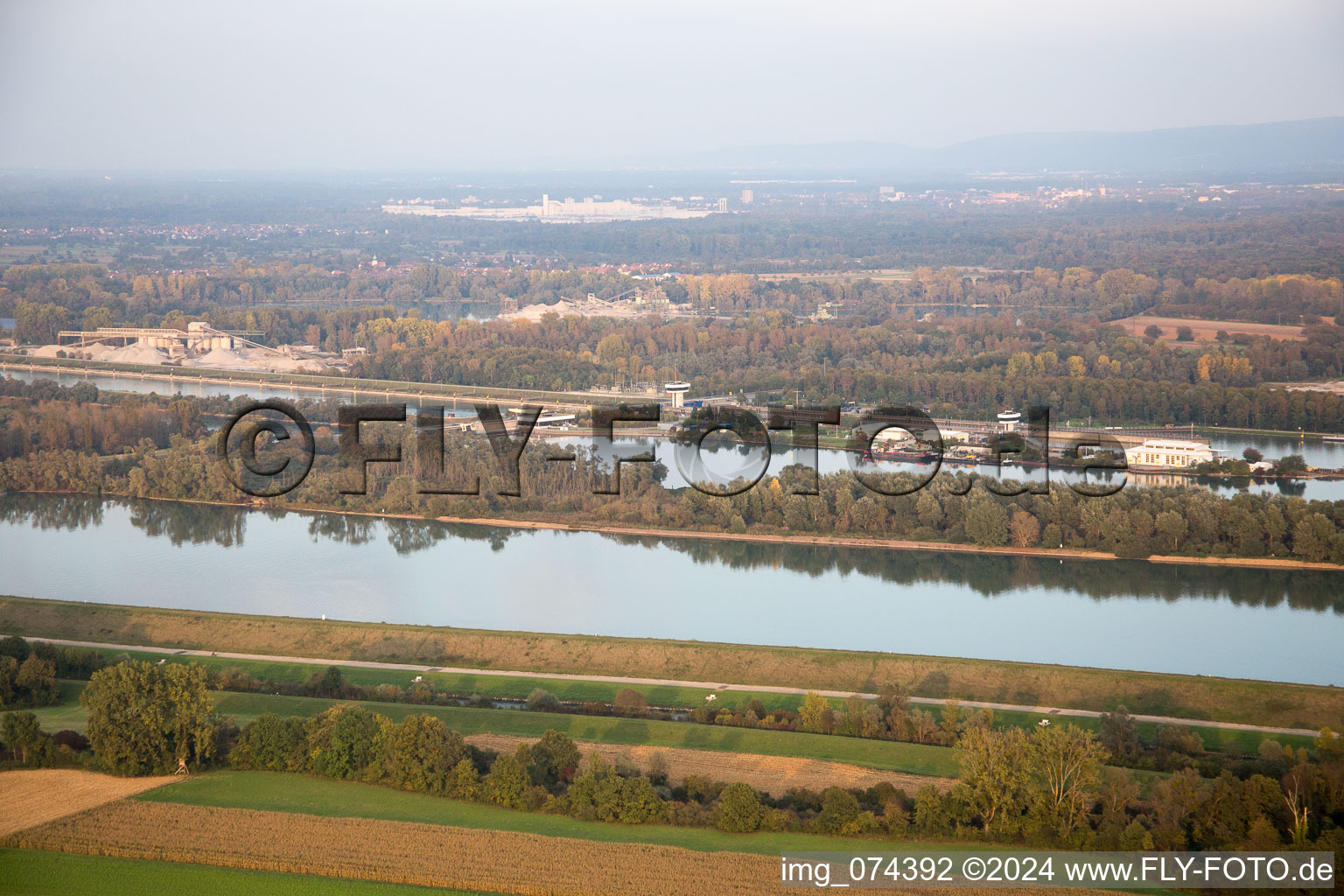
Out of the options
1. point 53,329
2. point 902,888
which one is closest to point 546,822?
point 902,888

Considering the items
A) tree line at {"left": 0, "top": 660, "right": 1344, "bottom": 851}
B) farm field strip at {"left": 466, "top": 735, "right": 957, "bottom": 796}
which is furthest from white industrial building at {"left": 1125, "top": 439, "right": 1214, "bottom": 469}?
farm field strip at {"left": 466, "top": 735, "right": 957, "bottom": 796}

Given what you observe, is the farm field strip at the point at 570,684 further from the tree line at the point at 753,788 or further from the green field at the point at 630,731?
the tree line at the point at 753,788

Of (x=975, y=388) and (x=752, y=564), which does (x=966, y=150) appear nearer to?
(x=975, y=388)

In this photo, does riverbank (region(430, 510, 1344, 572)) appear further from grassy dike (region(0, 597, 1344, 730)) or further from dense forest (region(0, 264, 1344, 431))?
dense forest (region(0, 264, 1344, 431))

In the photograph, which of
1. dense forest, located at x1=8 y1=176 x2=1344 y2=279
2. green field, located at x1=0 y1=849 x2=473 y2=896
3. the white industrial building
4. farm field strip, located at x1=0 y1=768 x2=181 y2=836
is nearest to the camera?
green field, located at x1=0 y1=849 x2=473 y2=896

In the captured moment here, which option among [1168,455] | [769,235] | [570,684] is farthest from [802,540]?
[769,235]

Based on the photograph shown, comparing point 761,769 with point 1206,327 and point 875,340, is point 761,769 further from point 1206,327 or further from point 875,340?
point 1206,327
